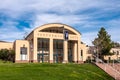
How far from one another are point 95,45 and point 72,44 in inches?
569

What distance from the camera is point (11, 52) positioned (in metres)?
61.6

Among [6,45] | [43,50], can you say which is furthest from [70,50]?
[6,45]

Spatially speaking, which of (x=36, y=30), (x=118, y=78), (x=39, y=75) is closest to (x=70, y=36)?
(x=36, y=30)

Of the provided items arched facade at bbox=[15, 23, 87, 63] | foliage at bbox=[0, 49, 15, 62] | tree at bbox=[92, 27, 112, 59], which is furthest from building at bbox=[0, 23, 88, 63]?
tree at bbox=[92, 27, 112, 59]

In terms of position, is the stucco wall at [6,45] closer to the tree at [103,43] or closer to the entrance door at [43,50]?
the entrance door at [43,50]

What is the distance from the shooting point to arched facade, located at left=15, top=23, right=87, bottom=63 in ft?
202

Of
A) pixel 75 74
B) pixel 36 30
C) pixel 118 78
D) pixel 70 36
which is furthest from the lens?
pixel 70 36

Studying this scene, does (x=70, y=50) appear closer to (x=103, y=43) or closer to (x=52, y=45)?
(x=52, y=45)

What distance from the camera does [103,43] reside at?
3118 inches

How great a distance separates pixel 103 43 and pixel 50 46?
2232 cm

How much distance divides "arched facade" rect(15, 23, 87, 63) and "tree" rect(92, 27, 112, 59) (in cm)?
1035

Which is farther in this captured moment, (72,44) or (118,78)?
(72,44)

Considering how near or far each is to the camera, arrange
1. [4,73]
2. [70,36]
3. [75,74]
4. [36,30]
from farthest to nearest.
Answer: [70,36]
[36,30]
[75,74]
[4,73]

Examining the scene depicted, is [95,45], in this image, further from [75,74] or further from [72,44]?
[75,74]
